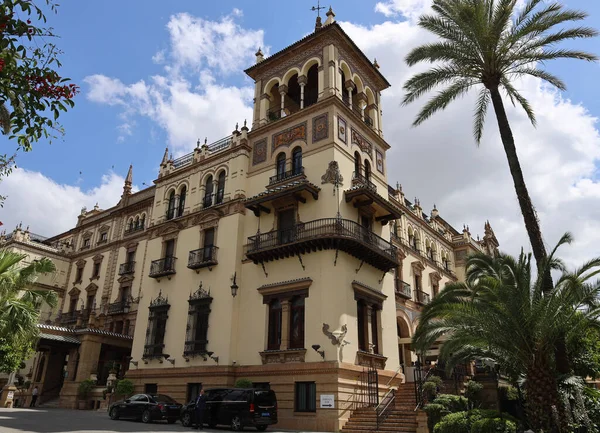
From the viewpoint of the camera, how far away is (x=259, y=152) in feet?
94.1

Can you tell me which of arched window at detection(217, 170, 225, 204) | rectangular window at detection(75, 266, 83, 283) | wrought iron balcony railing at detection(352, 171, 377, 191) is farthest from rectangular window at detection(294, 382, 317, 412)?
rectangular window at detection(75, 266, 83, 283)

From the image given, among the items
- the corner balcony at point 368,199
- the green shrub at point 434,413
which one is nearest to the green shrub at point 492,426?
the green shrub at point 434,413

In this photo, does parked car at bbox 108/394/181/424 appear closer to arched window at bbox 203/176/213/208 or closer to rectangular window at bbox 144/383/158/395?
rectangular window at bbox 144/383/158/395

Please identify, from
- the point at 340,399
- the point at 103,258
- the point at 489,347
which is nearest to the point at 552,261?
the point at 489,347

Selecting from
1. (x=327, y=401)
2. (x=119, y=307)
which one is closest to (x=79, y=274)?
(x=119, y=307)

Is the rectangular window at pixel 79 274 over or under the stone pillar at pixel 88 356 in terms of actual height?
over

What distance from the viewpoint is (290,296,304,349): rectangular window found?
22.5 meters

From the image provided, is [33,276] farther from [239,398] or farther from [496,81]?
[496,81]

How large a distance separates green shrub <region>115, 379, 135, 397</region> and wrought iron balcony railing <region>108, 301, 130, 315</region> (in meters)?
8.92

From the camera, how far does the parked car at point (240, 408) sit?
59.7 ft

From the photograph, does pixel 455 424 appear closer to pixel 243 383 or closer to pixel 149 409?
pixel 243 383

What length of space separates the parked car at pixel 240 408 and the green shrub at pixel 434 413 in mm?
5956

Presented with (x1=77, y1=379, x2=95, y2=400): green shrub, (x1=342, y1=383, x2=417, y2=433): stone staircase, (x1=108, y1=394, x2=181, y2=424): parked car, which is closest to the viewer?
(x1=342, y1=383, x2=417, y2=433): stone staircase

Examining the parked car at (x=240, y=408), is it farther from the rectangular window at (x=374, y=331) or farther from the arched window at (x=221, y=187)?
the arched window at (x=221, y=187)
